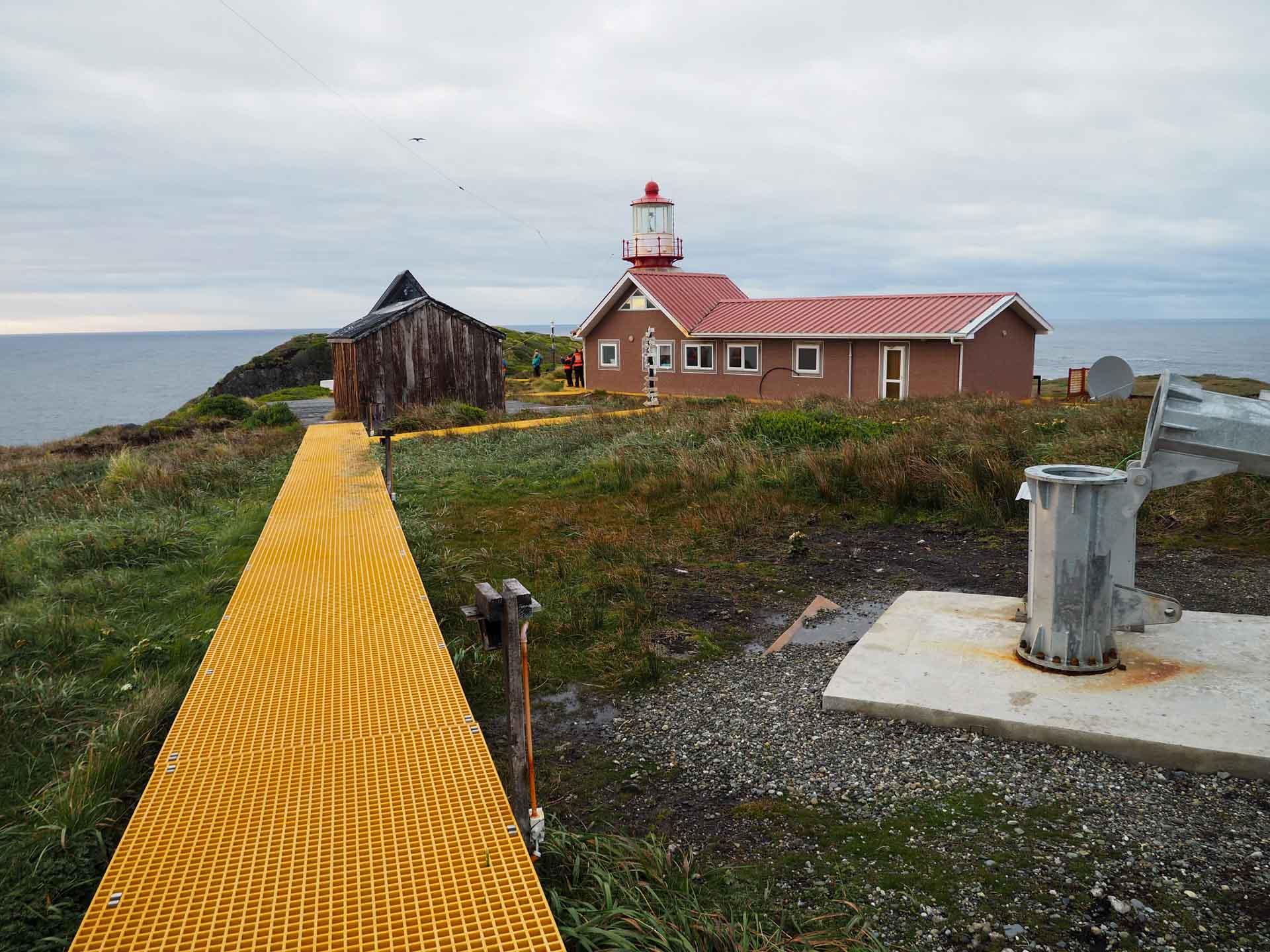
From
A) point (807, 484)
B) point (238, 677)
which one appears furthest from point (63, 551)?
point (807, 484)

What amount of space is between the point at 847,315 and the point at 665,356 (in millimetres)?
6848

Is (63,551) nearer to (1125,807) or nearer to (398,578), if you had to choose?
(398,578)

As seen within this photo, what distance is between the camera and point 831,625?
712 cm

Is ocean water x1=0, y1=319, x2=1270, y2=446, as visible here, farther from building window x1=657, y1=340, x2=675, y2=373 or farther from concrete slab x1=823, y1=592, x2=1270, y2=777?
concrete slab x1=823, y1=592, x2=1270, y2=777

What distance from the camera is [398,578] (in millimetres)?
7238

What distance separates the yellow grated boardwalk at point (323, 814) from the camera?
3018mm

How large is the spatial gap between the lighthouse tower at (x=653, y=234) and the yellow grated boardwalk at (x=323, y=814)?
30250mm

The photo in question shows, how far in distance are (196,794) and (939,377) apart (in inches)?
941

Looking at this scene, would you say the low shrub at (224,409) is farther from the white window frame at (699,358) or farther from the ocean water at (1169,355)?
the ocean water at (1169,355)

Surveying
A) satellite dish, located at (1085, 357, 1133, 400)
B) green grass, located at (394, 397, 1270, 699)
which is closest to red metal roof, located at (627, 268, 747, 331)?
green grass, located at (394, 397, 1270, 699)

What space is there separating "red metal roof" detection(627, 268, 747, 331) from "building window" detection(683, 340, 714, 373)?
742 mm

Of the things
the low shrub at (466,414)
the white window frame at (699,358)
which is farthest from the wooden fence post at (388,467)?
the white window frame at (699,358)

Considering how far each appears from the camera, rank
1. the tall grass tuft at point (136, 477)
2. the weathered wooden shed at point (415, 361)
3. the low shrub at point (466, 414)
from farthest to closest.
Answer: the weathered wooden shed at point (415, 361)
the low shrub at point (466, 414)
the tall grass tuft at point (136, 477)

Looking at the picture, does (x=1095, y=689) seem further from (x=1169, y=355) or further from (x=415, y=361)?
(x=1169, y=355)
